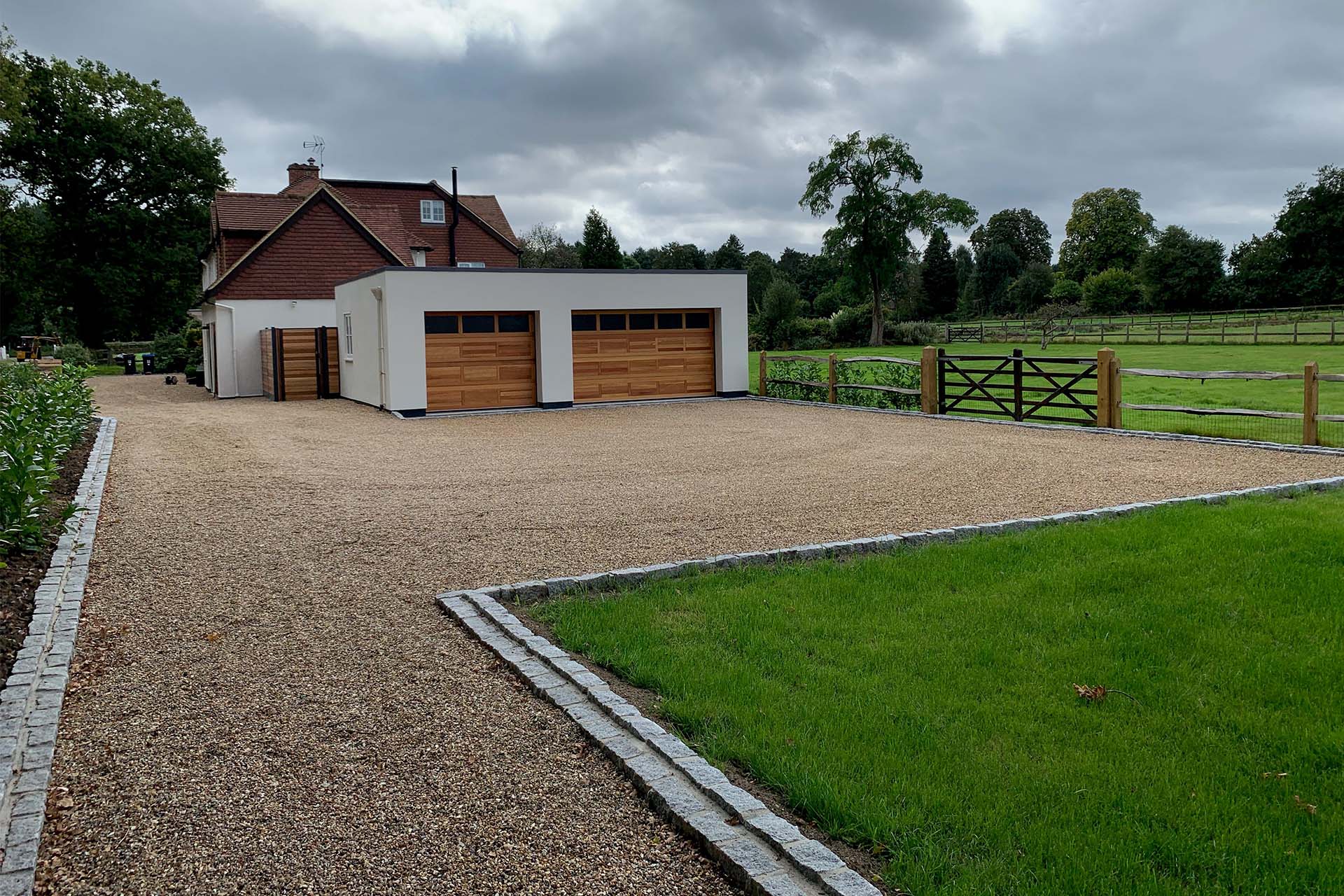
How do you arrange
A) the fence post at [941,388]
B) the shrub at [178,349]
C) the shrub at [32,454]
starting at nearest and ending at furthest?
the shrub at [32,454] < the fence post at [941,388] < the shrub at [178,349]

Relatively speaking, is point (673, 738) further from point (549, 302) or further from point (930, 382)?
point (549, 302)

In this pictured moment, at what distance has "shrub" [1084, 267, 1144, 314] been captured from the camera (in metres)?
72.1

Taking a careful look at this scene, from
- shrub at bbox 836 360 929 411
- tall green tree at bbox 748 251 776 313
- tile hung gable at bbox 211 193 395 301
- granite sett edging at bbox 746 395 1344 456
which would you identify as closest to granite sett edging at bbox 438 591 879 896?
granite sett edging at bbox 746 395 1344 456

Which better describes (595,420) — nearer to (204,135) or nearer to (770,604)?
(770,604)

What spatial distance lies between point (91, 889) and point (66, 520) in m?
6.41

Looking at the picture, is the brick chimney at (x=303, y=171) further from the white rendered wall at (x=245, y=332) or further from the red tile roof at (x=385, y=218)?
the white rendered wall at (x=245, y=332)

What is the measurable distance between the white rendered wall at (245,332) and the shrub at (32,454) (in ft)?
42.2

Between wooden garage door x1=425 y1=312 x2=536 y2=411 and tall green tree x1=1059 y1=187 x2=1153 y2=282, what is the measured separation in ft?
239

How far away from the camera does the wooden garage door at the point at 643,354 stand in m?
22.1

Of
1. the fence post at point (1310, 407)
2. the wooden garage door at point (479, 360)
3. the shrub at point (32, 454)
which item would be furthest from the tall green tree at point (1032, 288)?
the shrub at point (32, 454)

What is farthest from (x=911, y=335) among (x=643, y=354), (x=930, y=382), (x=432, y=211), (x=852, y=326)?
(x=930, y=382)

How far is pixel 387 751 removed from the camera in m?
4.12

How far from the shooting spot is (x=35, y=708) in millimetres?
4508

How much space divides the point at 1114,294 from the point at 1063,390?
6334 centimetres
